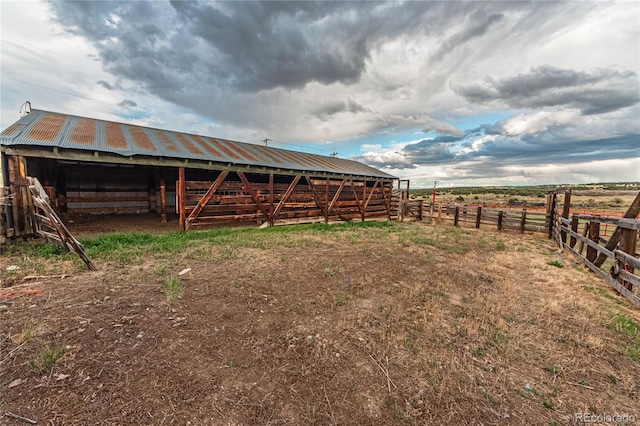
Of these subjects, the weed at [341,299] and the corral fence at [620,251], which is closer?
the weed at [341,299]

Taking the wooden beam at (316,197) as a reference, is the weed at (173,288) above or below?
below

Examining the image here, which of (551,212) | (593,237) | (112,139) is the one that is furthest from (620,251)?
(112,139)

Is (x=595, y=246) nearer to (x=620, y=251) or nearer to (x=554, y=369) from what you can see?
(x=620, y=251)

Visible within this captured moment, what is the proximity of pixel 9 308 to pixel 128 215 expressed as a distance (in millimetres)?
9844

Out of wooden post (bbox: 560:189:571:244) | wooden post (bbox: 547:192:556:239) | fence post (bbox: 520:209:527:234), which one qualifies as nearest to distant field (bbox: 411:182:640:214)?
wooden post (bbox: 560:189:571:244)

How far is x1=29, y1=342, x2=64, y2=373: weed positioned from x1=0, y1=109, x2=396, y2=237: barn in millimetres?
6437

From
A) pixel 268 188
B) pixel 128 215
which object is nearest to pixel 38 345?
Result: pixel 268 188

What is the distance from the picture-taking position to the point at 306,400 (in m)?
2.49

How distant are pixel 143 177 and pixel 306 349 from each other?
44.8 feet

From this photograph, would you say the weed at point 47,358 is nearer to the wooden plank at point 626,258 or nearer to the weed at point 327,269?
the weed at point 327,269

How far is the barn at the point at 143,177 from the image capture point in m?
7.69

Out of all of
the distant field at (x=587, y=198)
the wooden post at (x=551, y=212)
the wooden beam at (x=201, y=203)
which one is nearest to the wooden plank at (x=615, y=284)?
the distant field at (x=587, y=198)

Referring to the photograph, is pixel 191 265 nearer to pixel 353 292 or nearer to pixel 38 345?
pixel 38 345

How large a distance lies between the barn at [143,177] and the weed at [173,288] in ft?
17.8
